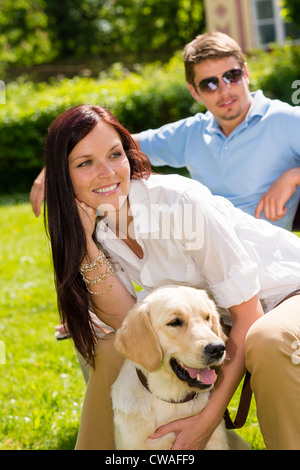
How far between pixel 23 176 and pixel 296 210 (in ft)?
31.8

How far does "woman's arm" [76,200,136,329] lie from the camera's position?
2.87 metres

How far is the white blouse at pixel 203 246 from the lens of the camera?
2.63m

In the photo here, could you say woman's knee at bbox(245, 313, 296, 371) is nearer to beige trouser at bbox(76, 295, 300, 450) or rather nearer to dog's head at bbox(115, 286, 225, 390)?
beige trouser at bbox(76, 295, 300, 450)

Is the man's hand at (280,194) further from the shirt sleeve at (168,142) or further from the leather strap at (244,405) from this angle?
the shirt sleeve at (168,142)

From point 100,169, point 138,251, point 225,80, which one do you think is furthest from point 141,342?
point 225,80

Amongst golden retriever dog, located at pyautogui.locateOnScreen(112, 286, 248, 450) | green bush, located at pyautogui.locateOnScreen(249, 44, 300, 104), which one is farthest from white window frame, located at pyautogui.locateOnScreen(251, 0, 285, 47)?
golden retriever dog, located at pyautogui.locateOnScreen(112, 286, 248, 450)

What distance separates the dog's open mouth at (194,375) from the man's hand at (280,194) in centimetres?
101

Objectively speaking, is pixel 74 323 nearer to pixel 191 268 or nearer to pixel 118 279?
pixel 118 279

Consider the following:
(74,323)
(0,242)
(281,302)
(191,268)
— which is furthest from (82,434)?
(0,242)

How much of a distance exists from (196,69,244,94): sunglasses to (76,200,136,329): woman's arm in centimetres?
141

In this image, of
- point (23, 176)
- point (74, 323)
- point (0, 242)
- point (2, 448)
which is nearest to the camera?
point (74, 323)

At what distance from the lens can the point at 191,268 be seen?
2834mm

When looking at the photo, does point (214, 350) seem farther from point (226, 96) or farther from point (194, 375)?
point (226, 96)

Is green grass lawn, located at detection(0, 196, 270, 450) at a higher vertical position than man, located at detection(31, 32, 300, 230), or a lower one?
lower
